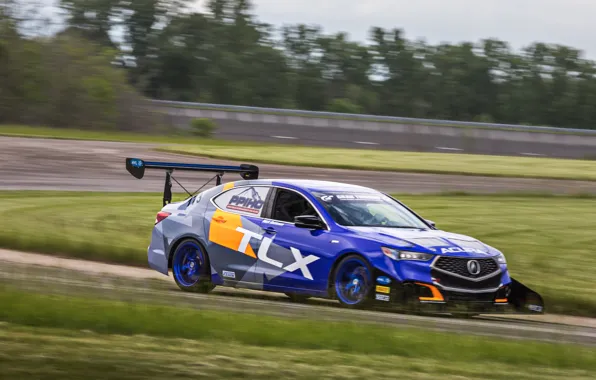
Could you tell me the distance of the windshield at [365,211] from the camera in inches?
432

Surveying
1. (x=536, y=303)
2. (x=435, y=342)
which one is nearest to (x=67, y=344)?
(x=435, y=342)

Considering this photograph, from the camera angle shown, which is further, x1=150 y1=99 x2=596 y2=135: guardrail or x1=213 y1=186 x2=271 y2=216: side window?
x1=150 y1=99 x2=596 y2=135: guardrail

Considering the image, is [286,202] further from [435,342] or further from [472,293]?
[435,342]

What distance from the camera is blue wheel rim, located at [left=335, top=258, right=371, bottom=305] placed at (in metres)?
10.2

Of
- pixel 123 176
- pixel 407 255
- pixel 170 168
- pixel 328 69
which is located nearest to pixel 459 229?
pixel 170 168

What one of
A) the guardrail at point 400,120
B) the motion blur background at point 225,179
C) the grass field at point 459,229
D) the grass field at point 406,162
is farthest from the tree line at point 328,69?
the grass field at point 459,229

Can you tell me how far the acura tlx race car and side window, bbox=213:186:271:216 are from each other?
14mm

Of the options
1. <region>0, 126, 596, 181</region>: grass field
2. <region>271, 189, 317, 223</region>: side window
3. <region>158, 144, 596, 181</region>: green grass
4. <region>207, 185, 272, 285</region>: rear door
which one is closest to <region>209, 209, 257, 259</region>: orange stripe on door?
<region>207, 185, 272, 285</region>: rear door

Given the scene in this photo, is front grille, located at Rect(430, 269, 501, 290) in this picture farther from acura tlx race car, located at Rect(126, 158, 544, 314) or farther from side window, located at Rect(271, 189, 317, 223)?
side window, located at Rect(271, 189, 317, 223)

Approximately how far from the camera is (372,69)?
120m

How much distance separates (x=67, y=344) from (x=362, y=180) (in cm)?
2461

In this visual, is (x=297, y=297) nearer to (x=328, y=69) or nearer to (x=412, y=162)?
(x=412, y=162)

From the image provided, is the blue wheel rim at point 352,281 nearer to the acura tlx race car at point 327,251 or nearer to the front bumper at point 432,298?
the acura tlx race car at point 327,251

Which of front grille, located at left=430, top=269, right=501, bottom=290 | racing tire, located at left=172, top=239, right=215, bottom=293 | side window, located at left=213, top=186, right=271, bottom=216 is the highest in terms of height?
side window, located at left=213, top=186, right=271, bottom=216
